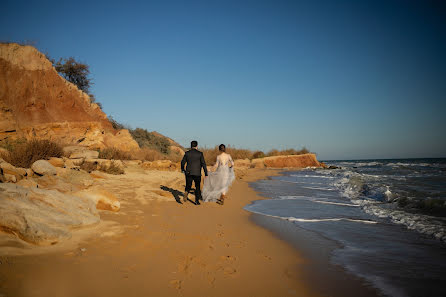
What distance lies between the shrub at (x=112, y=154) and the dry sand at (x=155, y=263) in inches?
379

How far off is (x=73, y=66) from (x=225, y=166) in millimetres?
20255

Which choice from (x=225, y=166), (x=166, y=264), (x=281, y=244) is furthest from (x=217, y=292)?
(x=225, y=166)

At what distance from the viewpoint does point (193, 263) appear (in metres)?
3.24

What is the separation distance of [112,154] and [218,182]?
8623 mm

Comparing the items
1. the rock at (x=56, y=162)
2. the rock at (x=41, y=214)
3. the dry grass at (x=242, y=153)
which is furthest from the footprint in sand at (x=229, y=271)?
the dry grass at (x=242, y=153)

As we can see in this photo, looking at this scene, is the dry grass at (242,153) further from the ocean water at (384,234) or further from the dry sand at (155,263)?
the dry sand at (155,263)

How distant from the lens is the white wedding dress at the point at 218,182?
8383mm

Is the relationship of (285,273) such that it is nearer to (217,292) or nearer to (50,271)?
(217,292)

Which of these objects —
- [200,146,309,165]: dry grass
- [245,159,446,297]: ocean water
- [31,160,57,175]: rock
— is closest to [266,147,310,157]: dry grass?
[200,146,309,165]: dry grass

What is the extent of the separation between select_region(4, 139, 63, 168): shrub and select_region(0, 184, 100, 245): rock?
16.1 ft

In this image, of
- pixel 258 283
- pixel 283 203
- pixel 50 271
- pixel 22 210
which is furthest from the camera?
pixel 283 203

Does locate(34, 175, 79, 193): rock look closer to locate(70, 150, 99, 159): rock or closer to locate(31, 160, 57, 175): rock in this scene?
locate(31, 160, 57, 175): rock

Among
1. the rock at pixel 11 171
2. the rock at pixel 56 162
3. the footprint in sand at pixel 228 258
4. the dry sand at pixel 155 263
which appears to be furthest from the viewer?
the rock at pixel 56 162

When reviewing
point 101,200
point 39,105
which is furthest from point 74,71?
point 101,200
